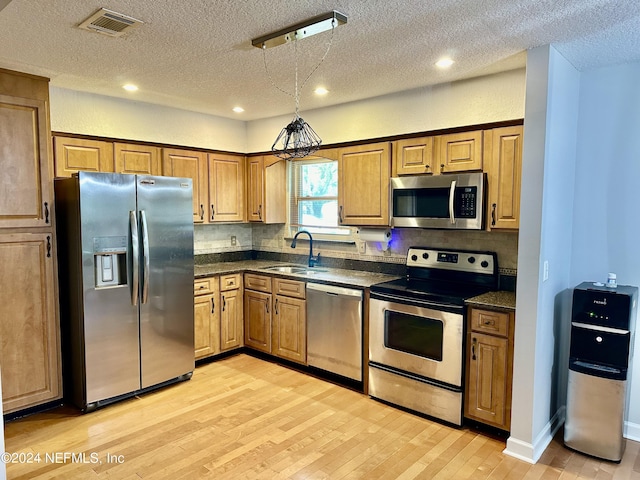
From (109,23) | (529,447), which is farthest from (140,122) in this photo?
(529,447)

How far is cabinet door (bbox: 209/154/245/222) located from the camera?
15.1 ft

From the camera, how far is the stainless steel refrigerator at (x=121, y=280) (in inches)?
127

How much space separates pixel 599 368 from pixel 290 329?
8.13ft

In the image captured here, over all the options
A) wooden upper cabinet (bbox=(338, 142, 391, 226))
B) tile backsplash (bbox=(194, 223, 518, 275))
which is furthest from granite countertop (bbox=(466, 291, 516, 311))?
wooden upper cabinet (bbox=(338, 142, 391, 226))

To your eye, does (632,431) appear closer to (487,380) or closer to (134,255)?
(487,380)

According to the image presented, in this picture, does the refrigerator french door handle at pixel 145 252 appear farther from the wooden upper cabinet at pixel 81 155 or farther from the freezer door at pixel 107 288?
the wooden upper cabinet at pixel 81 155

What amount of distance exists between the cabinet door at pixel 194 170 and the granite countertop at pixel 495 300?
278 centimetres

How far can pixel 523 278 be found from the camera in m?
2.66

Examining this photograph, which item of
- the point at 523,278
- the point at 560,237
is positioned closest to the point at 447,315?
the point at 523,278

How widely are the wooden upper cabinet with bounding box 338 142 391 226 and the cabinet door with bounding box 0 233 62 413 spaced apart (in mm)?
2410

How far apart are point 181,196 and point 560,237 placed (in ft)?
9.60

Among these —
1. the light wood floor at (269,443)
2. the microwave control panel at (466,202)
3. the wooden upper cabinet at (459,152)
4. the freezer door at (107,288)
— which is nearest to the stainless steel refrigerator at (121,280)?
the freezer door at (107,288)

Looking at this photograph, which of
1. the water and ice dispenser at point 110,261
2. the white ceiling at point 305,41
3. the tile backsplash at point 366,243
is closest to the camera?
the white ceiling at point 305,41

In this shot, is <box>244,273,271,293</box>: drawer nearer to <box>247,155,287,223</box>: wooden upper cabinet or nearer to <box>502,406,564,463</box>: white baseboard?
<box>247,155,287,223</box>: wooden upper cabinet
